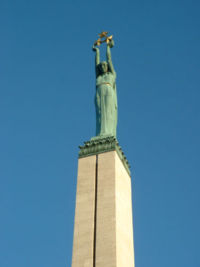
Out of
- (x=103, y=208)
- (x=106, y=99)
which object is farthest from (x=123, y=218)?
(x=106, y=99)

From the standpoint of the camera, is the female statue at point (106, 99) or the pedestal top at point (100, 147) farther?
the female statue at point (106, 99)

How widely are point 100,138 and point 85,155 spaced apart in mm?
1302

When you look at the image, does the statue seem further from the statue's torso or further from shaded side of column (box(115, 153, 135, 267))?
shaded side of column (box(115, 153, 135, 267))

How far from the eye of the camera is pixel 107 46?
33594 mm

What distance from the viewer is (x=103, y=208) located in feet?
81.3

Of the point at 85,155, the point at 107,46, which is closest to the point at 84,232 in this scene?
the point at 85,155

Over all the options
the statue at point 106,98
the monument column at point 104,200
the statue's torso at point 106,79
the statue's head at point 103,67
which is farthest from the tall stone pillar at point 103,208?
the statue's head at point 103,67

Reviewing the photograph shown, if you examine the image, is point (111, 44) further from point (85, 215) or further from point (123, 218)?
point (85, 215)

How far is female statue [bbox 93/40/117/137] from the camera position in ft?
95.9

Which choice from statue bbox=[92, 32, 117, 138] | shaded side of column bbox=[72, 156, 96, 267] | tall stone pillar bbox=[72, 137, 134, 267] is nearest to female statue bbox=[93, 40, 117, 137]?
statue bbox=[92, 32, 117, 138]

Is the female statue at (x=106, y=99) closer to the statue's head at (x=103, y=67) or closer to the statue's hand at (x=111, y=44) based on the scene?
the statue's head at (x=103, y=67)

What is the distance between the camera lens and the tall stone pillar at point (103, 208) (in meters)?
23.3

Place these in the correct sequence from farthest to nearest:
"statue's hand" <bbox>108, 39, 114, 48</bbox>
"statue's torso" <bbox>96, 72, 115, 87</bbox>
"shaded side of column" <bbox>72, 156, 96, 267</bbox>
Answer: "statue's hand" <bbox>108, 39, 114, 48</bbox> < "statue's torso" <bbox>96, 72, 115, 87</bbox> < "shaded side of column" <bbox>72, 156, 96, 267</bbox>

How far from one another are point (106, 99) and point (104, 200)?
23.6 ft
